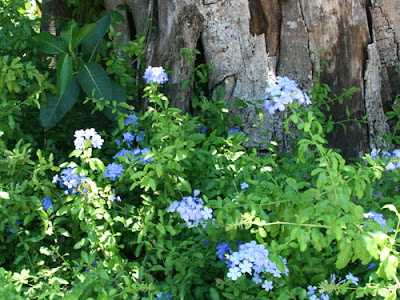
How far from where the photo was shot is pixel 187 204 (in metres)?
1.70

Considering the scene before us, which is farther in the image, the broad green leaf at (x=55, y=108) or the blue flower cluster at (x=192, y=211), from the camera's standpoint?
the broad green leaf at (x=55, y=108)

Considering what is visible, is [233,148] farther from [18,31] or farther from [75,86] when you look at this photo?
[18,31]

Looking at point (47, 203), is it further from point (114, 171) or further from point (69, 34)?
point (69, 34)

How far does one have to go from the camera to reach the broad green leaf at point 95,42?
2.68 meters

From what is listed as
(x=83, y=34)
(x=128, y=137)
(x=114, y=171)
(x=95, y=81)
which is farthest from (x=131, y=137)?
(x=83, y=34)

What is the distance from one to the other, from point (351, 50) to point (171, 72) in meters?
1.19

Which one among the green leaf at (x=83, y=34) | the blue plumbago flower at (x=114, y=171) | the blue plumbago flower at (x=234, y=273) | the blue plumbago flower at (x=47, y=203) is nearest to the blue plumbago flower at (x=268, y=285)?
the blue plumbago flower at (x=234, y=273)

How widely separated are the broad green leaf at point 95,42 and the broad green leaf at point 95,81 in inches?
6.5

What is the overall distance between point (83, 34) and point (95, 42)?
0.47 ft

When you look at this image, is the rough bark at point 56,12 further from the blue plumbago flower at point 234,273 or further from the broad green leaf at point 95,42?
the blue plumbago flower at point 234,273

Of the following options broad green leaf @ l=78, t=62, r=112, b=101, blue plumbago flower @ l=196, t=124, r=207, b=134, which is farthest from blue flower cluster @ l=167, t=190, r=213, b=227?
broad green leaf @ l=78, t=62, r=112, b=101

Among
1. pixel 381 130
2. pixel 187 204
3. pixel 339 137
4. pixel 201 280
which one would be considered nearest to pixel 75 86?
pixel 187 204

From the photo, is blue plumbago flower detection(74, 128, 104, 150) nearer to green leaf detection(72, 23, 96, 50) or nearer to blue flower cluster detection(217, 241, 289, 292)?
blue flower cluster detection(217, 241, 289, 292)

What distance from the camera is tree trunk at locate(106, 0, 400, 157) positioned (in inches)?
104
